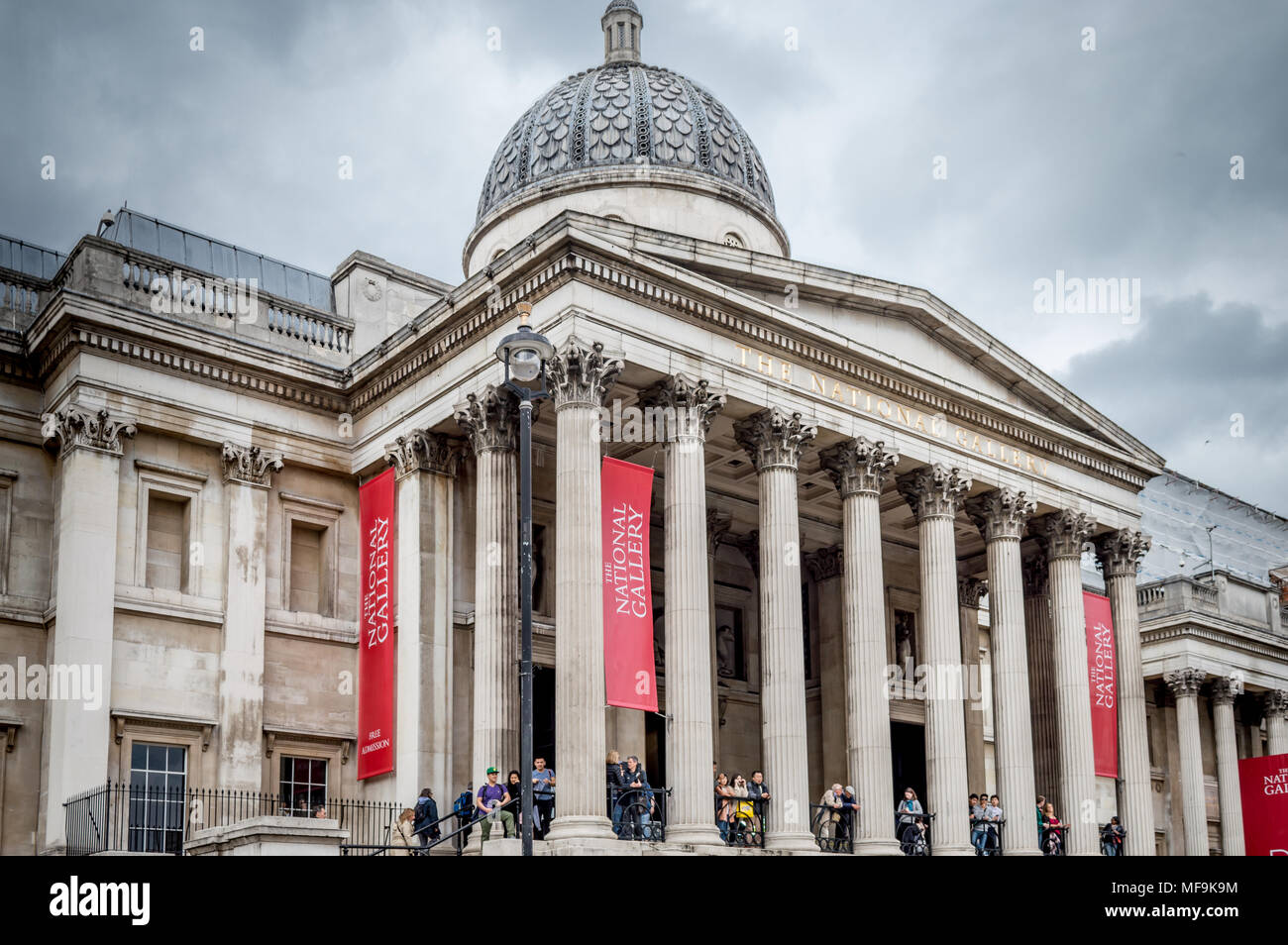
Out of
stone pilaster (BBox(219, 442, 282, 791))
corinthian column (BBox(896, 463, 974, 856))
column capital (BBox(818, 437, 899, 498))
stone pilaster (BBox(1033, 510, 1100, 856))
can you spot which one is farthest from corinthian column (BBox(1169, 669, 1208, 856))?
stone pilaster (BBox(219, 442, 282, 791))

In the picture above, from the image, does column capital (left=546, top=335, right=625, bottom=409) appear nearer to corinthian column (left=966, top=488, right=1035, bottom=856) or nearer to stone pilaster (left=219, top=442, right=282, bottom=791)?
stone pilaster (left=219, top=442, right=282, bottom=791)

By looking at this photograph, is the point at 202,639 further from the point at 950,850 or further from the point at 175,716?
the point at 950,850

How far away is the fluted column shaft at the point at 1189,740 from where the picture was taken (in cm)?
4588

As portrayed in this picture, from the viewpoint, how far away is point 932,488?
3036 cm

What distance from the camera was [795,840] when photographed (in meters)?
25.1

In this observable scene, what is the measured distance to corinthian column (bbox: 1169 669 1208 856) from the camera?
151 ft

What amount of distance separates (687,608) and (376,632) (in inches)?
258

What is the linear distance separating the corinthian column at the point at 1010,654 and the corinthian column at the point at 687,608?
843cm

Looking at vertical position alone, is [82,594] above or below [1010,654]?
above

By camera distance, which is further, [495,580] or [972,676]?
[972,676]

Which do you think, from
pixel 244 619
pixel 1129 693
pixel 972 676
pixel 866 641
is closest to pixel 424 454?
pixel 244 619

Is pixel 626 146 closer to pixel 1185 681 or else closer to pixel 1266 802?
pixel 1266 802

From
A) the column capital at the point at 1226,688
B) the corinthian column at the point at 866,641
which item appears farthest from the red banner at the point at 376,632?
the column capital at the point at 1226,688

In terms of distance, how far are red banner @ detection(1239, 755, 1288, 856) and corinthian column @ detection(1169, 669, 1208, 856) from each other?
8.84ft
